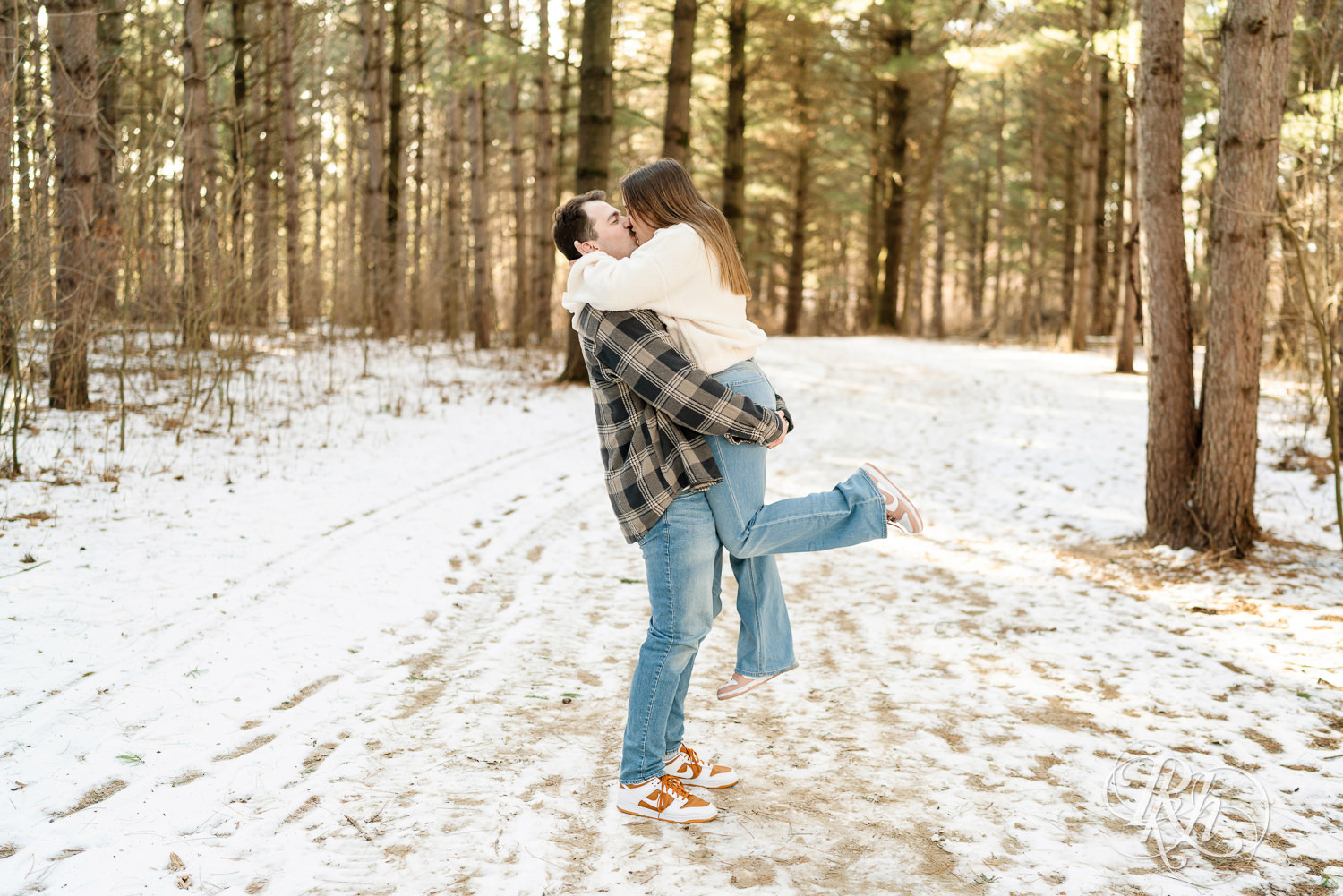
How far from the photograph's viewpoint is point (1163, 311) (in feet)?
19.5

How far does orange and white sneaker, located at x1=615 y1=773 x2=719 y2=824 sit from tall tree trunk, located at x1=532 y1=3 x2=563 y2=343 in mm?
15039

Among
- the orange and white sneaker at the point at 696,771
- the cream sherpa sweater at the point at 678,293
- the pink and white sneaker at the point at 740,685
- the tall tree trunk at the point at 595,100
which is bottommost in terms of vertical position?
the orange and white sneaker at the point at 696,771

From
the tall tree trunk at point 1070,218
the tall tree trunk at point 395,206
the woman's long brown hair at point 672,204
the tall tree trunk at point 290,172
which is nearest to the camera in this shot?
the woman's long brown hair at point 672,204

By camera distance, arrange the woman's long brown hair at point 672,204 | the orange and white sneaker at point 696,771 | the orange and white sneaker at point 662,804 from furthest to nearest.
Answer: the orange and white sneaker at point 696,771, the orange and white sneaker at point 662,804, the woman's long brown hair at point 672,204

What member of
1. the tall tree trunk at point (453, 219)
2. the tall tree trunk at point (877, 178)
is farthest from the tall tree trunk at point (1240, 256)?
the tall tree trunk at point (877, 178)

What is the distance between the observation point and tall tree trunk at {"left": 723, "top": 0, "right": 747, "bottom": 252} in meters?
17.5

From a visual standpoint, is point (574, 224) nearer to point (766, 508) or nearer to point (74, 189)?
point (766, 508)

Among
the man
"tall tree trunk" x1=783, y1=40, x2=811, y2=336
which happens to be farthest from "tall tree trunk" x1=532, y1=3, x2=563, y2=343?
the man

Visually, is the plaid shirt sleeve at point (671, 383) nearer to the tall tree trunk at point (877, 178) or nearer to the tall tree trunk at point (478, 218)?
the tall tree trunk at point (478, 218)

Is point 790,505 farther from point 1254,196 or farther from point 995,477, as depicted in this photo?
point 995,477

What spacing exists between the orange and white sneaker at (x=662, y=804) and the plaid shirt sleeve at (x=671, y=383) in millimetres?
1172

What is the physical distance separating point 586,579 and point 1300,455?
6.67 m

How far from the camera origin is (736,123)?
1841 centimetres

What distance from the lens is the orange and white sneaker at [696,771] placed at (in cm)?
308
